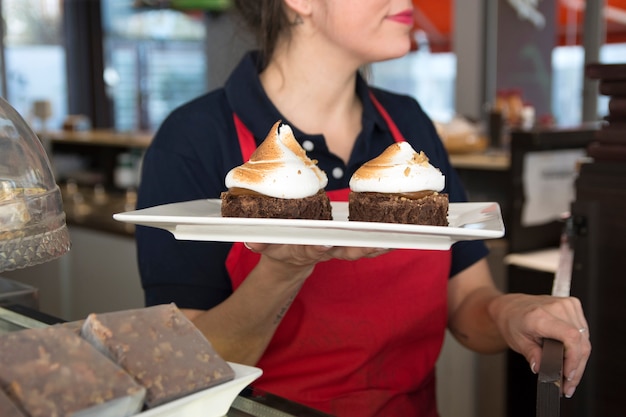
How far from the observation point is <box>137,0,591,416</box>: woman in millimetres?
1507

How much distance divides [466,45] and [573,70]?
1354 millimetres

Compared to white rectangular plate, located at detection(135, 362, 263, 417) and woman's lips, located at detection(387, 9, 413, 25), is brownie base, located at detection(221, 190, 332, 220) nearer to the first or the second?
white rectangular plate, located at detection(135, 362, 263, 417)

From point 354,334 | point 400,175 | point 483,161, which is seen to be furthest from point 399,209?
point 483,161

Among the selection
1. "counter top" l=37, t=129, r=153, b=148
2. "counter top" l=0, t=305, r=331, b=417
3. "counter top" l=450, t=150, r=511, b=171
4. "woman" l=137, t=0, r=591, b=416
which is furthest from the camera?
"counter top" l=37, t=129, r=153, b=148

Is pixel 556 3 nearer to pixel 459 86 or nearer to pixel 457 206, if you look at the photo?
pixel 459 86

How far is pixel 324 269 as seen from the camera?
1587 millimetres

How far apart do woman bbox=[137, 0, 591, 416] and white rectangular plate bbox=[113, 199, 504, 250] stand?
326 millimetres

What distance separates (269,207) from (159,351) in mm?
421

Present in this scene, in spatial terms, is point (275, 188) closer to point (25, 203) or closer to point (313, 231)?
point (313, 231)

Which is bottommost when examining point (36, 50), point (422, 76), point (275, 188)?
point (275, 188)

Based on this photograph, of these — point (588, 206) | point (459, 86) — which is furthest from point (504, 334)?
point (459, 86)

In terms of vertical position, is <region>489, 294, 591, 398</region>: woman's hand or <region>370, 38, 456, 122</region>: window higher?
<region>370, 38, 456, 122</region>: window

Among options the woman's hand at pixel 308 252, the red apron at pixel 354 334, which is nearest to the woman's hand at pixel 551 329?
the red apron at pixel 354 334

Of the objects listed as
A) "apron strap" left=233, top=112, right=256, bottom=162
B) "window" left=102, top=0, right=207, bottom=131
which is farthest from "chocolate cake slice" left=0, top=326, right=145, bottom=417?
"window" left=102, top=0, right=207, bottom=131
